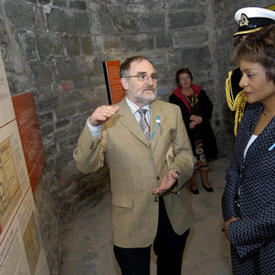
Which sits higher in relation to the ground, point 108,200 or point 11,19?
point 11,19

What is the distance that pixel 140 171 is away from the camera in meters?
1.68

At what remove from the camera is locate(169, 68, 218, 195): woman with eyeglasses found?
367 cm

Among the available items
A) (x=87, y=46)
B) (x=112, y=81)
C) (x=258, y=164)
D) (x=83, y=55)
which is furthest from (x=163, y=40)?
(x=258, y=164)

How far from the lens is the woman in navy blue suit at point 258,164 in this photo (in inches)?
48.6

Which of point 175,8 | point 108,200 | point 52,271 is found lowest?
point 108,200

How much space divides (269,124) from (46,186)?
2.04 m

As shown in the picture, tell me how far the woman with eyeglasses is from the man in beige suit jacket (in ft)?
6.31

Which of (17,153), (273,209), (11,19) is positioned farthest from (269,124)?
(11,19)

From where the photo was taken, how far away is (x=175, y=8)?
4.40 metres

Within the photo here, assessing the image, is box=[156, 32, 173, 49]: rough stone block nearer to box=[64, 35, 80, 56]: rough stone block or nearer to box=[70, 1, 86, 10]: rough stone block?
box=[70, 1, 86, 10]: rough stone block

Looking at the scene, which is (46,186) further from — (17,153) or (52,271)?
(17,153)

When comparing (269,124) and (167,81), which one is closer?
(269,124)

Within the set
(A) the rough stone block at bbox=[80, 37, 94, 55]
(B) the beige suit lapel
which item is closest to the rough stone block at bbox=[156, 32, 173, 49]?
(A) the rough stone block at bbox=[80, 37, 94, 55]

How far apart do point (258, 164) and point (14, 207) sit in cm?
121
